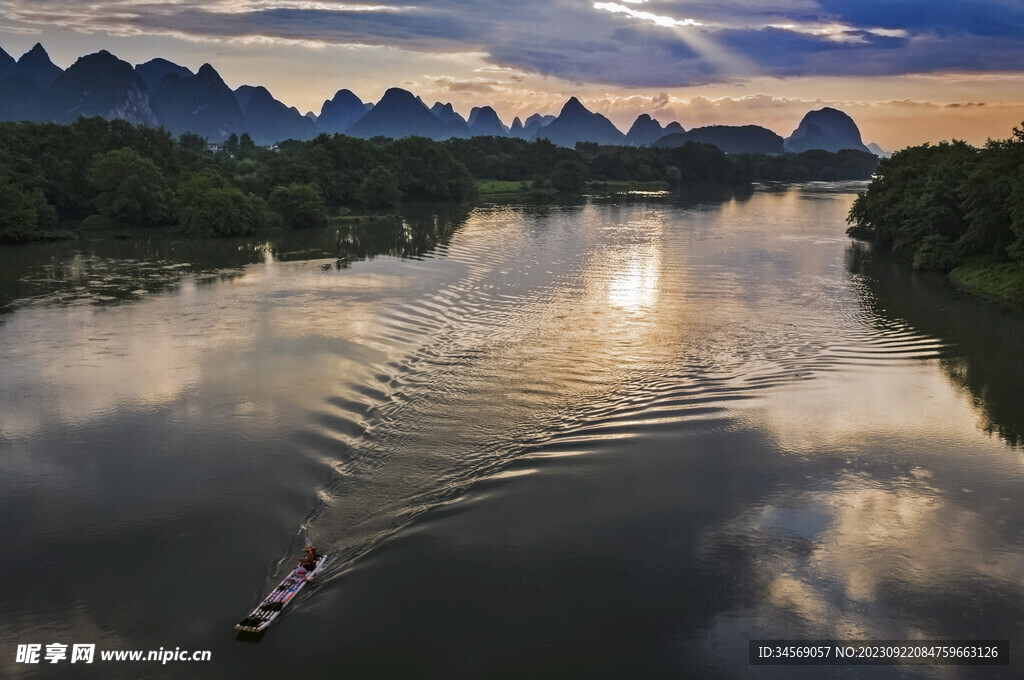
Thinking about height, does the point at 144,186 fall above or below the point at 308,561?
above

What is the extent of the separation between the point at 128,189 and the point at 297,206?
1480 cm

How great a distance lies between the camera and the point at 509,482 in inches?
672

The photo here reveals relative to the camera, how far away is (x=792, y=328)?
30.6 m

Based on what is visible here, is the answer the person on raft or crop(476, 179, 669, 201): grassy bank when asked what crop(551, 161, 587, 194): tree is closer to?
crop(476, 179, 669, 201): grassy bank

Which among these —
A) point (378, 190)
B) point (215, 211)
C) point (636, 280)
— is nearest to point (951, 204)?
point (636, 280)

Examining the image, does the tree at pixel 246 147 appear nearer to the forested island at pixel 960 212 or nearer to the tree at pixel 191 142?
the tree at pixel 191 142

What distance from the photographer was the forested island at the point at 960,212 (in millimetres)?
37750

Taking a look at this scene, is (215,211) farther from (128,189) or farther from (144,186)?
(128,189)

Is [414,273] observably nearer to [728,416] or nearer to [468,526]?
[728,416]

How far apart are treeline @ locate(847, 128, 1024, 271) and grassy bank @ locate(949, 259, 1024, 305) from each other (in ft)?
2.38

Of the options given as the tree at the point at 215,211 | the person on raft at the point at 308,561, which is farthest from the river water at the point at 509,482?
the tree at the point at 215,211

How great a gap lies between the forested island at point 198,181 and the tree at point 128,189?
92 mm

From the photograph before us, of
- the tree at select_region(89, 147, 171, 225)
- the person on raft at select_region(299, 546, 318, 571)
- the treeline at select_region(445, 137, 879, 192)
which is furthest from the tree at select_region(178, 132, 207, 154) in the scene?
the person on raft at select_region(299, 546, 318, 571)

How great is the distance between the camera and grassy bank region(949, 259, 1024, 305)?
3575 centimetres
